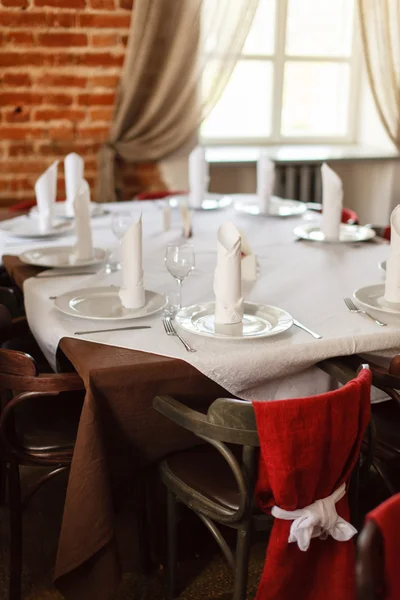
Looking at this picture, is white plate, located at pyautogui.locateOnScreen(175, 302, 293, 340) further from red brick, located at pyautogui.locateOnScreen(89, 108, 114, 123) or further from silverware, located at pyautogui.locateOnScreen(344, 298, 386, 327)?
red brick, located at pyautogui.locateOnScreen(89, 108, 114, 123)

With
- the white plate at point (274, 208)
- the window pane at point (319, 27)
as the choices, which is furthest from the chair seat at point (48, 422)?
the window pane at point (319, 27)

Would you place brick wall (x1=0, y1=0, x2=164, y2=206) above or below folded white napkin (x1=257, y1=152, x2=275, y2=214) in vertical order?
above

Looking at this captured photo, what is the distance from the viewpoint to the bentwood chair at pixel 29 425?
62.2 inches

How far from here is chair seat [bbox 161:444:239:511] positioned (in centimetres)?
151

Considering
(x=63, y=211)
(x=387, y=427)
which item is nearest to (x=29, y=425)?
(x=387, y=427)

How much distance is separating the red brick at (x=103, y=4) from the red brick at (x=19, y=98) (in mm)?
563

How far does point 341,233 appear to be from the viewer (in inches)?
108

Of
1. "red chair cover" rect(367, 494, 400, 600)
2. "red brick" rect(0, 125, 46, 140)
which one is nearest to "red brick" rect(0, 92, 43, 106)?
"red brick" rect(0, 125, 46, 140)

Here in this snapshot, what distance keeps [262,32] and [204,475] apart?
3.65 metres

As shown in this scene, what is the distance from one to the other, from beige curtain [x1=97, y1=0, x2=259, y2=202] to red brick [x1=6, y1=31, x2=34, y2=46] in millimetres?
532

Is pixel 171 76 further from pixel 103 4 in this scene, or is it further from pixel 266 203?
pixel 266 203

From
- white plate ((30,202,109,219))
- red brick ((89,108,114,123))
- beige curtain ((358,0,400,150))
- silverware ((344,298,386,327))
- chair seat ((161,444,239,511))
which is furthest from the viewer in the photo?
beige curtain ((358,0,400,150))

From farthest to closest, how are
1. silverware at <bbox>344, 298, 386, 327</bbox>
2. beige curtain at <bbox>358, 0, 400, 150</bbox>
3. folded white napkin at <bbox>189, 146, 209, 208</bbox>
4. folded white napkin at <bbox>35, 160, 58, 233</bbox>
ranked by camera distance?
1. beige curtain at <bbox>358, 0, 400, 150</bbox>
2. folded white napkin at <bbox>189, 146, 209, 208</bbox>
3. folded white napkin at <bbox>35, 160, 58, 233</bbox>
4. silverware at <bbox>344, 298, 386, 327</bbox>

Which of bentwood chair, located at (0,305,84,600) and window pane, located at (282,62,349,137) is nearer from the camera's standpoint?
bentwood chair, located at (0,305,84,600)
